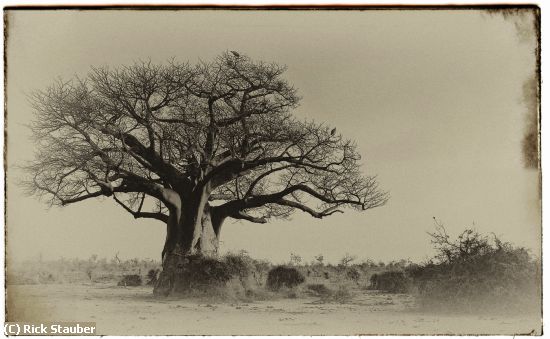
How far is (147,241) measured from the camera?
934cm

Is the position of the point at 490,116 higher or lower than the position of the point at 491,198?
higher

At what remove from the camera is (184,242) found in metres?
9.35

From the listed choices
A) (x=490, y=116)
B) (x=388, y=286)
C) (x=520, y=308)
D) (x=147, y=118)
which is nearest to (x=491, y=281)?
(x=520, y=308)

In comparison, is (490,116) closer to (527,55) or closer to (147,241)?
(527,55)

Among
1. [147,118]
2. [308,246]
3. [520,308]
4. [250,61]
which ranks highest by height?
[250,61]

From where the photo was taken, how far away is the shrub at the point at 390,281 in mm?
9273

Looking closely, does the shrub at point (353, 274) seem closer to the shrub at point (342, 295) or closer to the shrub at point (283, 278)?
the shrub at point (342, 295)

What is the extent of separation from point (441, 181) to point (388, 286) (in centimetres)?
133

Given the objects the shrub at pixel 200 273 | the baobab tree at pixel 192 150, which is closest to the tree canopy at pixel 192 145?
the baobab tree at pixel 192 150

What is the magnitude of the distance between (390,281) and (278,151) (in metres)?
1.94

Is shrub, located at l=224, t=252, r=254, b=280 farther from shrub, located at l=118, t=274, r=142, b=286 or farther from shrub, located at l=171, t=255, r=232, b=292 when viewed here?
shrub, located at l=118, t=274, r=142, b=286

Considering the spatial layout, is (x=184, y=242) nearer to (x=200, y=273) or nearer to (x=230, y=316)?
(x=200, y=273)

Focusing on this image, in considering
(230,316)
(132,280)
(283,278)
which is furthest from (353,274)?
(132,280)

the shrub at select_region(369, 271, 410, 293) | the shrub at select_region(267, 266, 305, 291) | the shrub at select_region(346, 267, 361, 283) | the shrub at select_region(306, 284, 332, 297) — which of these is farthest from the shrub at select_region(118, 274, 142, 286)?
the shrub at select_region(369, 271, 410, 293)
